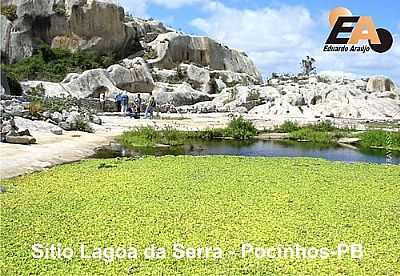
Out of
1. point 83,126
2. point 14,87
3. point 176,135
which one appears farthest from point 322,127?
point 14,87

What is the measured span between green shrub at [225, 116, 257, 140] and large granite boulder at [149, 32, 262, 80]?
30.2m

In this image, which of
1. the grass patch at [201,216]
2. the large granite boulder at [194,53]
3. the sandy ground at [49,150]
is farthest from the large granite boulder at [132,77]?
the grass patch at [201,216]

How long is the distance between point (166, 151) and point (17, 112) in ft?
24.2

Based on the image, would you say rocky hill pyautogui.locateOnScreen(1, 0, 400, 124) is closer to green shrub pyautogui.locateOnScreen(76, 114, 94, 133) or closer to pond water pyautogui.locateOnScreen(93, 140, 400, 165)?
green shrub pyautogui.locateOnScreen(76, 114, 94, 133)

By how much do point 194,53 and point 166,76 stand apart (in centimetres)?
848

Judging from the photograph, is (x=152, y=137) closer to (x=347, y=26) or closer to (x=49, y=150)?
(x=49, y=150)

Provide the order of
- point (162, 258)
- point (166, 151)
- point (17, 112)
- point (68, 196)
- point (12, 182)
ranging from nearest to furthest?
point (162, 258) < point (68, 196) < point (12, 182) < point (166, 151) < point (17, 112)


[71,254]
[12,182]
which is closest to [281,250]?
[71,254]

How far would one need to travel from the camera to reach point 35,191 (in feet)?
33.6

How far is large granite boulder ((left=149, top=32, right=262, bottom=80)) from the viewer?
57.2m

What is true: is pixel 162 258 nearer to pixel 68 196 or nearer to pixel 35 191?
pixel 68 196

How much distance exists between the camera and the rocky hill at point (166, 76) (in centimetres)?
4141

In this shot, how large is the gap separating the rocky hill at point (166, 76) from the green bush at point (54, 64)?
970 mm

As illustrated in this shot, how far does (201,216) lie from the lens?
8.34 metres
